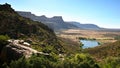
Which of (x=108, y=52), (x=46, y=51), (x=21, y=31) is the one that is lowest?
(x=108, y=52)

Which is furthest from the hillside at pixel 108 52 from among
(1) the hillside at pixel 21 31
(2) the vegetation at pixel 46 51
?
(1) the hillside at pixel 21 31

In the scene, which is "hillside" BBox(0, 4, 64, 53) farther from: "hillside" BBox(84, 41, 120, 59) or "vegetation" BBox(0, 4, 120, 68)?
"hillside" BBox(84, 41, 120, 59)

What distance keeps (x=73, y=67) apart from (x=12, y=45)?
2092 centimetres

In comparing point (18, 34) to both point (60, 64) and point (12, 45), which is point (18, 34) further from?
point (60, 64)

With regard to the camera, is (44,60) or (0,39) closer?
(44,60)

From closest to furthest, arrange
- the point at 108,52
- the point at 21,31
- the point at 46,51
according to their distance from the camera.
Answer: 1. the point at 46,51
2. the point at 108,52
3. the point at 21,31

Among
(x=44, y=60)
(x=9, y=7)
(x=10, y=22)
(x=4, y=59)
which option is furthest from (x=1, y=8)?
(x=44, y=60)

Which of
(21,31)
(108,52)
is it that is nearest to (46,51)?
(21,31)

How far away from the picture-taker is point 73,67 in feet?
202

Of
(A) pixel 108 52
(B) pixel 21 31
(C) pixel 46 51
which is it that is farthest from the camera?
(B) pixel 21 31

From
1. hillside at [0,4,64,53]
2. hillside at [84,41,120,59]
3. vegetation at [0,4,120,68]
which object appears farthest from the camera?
hillside at [84,41,120,59]

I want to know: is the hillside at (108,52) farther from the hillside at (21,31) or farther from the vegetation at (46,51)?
the hillside at (21,31)

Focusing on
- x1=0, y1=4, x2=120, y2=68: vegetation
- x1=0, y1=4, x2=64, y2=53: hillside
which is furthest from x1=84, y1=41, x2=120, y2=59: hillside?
x1=0, y1=4, x2=64, y2=53: hillside

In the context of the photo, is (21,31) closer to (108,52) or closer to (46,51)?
(46,51)
